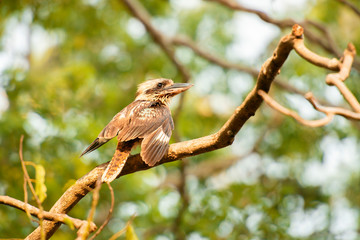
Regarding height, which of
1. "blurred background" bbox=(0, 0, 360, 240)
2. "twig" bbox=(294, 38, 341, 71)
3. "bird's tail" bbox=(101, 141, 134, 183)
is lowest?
"blurred background" bbox=(0, 0, 360, 240)

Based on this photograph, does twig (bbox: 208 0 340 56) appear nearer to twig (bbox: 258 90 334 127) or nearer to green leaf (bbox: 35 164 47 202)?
twig (bbox: 258 90 334 127)

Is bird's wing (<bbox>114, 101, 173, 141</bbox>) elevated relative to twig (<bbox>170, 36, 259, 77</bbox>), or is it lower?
elevated

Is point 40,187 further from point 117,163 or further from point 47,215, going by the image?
point 117,163

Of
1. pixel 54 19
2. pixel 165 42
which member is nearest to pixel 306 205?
pixel 165 42

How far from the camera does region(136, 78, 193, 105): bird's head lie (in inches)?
186

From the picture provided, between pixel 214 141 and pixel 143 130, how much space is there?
97 cm

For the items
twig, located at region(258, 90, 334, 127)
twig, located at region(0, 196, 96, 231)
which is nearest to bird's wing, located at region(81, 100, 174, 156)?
twig, located at region(0, 196, 96, 231)

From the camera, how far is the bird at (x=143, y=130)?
3452 mm

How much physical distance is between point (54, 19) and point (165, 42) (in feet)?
5.28

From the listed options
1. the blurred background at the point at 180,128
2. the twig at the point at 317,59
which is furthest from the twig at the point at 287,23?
the twig at the point at 317,59

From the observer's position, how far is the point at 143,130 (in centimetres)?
396

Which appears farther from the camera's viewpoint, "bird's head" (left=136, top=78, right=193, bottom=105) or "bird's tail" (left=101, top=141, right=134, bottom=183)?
"bird's head" (left=136, top=78, right=193, bottom=105)

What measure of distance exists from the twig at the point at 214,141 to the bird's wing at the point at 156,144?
0.24 ft

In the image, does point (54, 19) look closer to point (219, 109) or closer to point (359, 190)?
point (219, 109)
